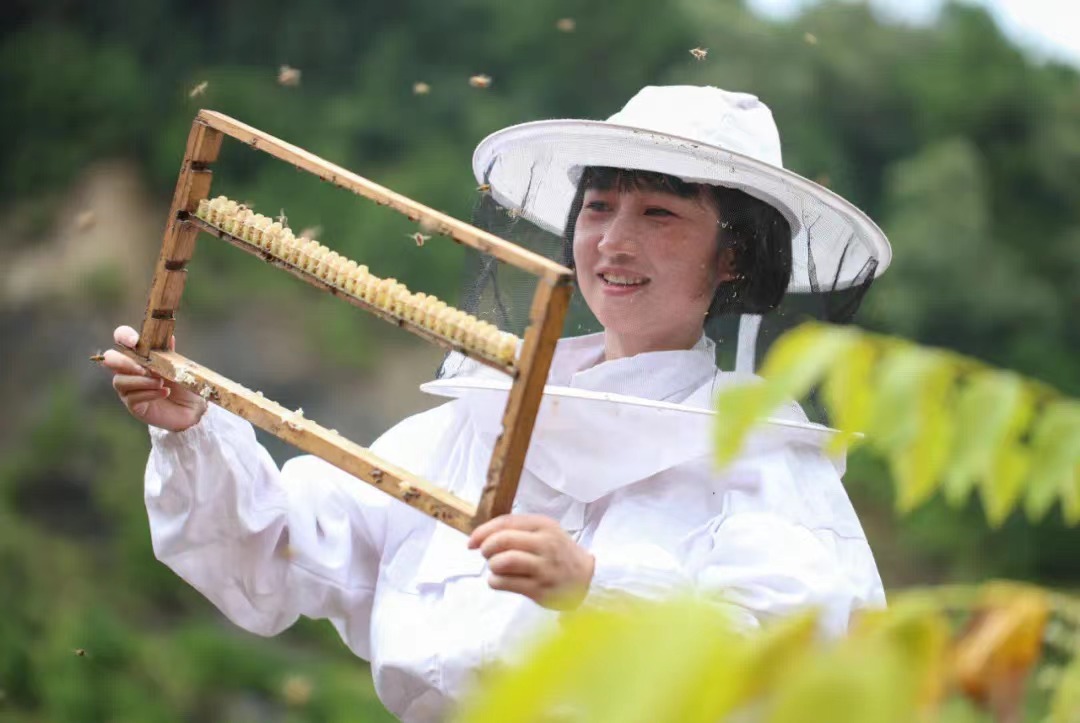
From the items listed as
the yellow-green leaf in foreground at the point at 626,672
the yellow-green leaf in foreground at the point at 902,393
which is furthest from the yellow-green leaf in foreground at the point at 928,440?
the yellow-green leaf in foreground at the point at 626,672

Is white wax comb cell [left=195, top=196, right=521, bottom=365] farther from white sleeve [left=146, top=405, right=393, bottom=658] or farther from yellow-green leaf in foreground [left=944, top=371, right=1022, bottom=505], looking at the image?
yellow-green leaf in foreground [left=944, top=371, right=1022, bottom=505]

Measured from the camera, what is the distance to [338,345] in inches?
375

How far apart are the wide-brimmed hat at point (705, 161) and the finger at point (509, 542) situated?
0.85 meters

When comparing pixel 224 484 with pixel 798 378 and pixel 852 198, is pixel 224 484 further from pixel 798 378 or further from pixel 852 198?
pixel 798 378

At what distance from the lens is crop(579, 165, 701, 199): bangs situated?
8.41 feet

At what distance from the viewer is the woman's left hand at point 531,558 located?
1920mm

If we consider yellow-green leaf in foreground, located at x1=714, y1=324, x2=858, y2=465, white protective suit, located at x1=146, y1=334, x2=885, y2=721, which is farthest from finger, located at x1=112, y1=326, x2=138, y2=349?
yellow-green leaf in foreground, located at x1=714, y1=324, x2=858, y2=465

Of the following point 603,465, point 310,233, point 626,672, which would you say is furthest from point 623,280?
point 626,672

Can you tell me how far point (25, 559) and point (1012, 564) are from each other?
7088mm

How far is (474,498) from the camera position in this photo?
2559mm

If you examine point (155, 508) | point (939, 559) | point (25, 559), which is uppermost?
point (155, 508)

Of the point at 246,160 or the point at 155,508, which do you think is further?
the point at 246,160

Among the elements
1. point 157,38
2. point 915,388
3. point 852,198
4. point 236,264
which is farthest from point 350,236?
point 915,388

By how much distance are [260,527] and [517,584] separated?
0.75 metres
